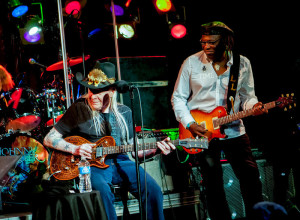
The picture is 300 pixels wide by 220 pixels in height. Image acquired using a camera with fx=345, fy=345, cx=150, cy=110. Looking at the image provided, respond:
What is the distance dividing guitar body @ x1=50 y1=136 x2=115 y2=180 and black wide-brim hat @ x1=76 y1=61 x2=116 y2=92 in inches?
22.8

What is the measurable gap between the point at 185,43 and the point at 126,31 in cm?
111

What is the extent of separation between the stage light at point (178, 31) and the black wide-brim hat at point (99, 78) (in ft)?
7.82

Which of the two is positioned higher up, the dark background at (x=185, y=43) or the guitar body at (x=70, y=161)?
the dark background at (x=185, y=43)

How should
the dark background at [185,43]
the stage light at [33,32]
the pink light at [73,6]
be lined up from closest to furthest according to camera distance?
the dark background at [185,43], the stage light at [33,32], the pink light at [73,6]

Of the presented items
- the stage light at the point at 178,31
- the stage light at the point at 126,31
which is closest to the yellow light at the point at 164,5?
the stage light at the point at 178,31

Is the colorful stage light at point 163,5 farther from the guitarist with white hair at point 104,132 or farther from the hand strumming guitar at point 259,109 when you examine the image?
the hand strumming guitar at point 259,109

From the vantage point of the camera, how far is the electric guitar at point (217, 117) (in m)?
3.90

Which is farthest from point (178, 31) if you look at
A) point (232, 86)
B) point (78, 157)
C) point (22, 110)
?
point (78, 157)

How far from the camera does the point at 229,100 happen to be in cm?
411

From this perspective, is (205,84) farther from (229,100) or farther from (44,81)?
(44,81)

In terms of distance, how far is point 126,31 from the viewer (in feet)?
20.4

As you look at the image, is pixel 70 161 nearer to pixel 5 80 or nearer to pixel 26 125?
pixel 26 125

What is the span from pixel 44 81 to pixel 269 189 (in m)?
5.02

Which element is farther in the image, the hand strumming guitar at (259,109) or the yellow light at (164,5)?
the yellow light at (164,5)
